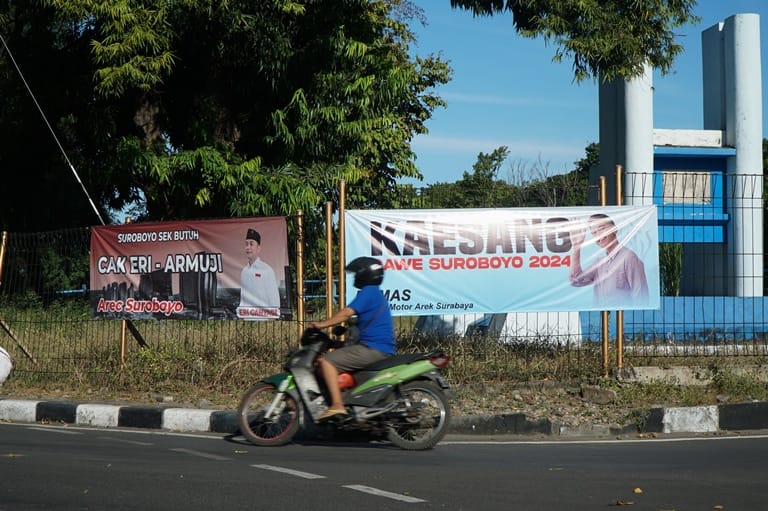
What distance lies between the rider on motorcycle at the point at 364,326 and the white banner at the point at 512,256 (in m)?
2.15

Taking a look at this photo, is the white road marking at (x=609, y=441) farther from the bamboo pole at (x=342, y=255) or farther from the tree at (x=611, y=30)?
the tree at (x=611, y=30)

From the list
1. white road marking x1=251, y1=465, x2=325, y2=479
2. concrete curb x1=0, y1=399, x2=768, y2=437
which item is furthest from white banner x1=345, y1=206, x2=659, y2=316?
white road marking x1=251, y1=465, x2=325, y2=479

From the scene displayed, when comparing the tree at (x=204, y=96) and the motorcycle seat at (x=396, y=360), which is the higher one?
the tree at (x=204, y=96)

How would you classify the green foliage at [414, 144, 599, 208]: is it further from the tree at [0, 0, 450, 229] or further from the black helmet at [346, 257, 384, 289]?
the tree at [0, 0, 450, 229]

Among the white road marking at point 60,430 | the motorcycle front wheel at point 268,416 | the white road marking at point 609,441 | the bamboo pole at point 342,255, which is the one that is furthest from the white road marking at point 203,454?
the bamboo pole at point 342,255

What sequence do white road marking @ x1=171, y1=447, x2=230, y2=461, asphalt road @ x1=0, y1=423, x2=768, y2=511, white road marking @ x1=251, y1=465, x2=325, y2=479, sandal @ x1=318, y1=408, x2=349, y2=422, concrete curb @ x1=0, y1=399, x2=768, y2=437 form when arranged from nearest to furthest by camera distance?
1. asphalt road @ x1=0, y1=423, x2=768, y2=511
2. white road marking @ x1=251, y1=465, x2=325, y2=479
3. white road marking @ x1=171, y1=447, x2=230, y2=461
4. sandal @ x1=318, y1=408, x2=349, y2=422
5. concrete curb @ x1=0, y1=399, x2=768, y2=437

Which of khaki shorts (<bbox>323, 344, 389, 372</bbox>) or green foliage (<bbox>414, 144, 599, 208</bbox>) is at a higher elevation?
green foliage (<bbox>414, 144, 599, 208</bbox>)

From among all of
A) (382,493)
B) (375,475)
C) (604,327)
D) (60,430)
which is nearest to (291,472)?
(375,475)

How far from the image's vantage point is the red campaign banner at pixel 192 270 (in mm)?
10008

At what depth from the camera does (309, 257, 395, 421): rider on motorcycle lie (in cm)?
747

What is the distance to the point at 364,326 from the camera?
7562 mm

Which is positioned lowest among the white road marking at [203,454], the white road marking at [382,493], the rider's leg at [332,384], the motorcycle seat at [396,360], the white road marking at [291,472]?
the white road marking at [203,454]

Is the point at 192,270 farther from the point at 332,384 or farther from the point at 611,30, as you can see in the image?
the point at 611,30

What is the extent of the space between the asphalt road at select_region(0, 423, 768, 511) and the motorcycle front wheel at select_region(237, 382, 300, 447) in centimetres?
12
